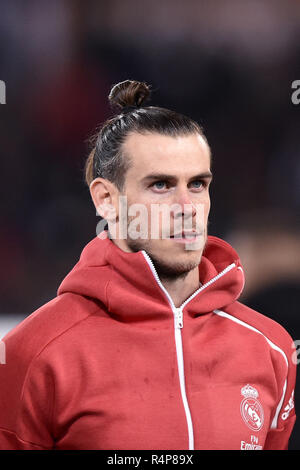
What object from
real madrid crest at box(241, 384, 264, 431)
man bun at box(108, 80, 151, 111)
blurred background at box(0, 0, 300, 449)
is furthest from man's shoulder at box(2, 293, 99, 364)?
blurred background at box(0, 0, 300, 449)

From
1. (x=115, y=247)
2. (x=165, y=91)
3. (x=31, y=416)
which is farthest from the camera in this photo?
(x=165, y=91)

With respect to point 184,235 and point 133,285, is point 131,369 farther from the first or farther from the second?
point 184,235

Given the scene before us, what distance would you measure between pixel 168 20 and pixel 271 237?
3.57ft

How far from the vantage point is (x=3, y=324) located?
258 centimetres

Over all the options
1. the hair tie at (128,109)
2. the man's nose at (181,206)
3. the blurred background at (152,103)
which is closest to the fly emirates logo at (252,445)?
the man's nose at (181,206)

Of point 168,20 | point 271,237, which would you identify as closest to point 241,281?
point 271,237

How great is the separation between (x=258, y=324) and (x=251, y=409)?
24 centimetres

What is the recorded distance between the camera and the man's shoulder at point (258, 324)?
5.70 ft

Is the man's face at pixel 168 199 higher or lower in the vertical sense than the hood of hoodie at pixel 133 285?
higher

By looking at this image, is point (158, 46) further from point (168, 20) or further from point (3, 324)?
point (3, 324)

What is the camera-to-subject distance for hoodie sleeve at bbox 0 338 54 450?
151cm

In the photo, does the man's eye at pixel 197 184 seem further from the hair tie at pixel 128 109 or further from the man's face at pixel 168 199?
the hair tie at pixel 128 109

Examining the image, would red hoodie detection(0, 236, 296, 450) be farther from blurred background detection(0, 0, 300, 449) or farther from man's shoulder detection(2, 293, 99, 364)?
blurred background detection(0, 0, 300, 449)

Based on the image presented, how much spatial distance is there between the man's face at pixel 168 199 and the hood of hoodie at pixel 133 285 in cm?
5
